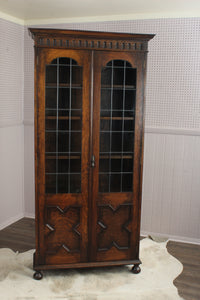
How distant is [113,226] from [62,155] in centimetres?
84

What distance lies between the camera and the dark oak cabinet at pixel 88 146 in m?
2.75

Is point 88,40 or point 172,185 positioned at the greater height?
point 88,40

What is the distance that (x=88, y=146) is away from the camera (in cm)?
285

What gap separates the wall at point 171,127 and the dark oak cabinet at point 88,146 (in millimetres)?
924

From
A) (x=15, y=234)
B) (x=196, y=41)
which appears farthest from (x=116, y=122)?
(x=15, y=234)

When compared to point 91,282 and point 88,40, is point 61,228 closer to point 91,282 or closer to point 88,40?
point 91,282

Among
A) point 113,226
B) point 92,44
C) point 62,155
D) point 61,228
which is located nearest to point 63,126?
point 62,155

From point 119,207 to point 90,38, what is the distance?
156 centimetres

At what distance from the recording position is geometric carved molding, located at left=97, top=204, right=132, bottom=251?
299cm

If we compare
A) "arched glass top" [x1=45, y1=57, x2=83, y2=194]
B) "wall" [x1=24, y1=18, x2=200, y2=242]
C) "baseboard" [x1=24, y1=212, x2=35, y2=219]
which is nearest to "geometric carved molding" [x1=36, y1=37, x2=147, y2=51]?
"arched glass top" [x1=45, y1=57, x2=83, y2=194]

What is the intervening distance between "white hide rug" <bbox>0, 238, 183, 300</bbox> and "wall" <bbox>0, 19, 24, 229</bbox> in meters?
0.95

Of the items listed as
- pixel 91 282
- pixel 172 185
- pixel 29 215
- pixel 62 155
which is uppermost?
pixel 62 155

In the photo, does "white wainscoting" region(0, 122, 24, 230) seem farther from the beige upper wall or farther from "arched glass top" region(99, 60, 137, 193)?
"arched glass top" region(99, 60, 137, 193)

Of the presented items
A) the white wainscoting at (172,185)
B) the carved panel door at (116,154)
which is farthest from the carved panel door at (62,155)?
the white wainscoting at (172,185)
